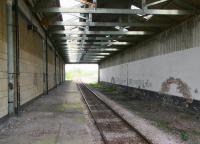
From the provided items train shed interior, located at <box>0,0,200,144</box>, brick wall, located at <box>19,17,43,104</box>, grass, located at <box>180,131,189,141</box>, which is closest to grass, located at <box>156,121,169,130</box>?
train shed interior, located at <box>0,0,200,144</box>

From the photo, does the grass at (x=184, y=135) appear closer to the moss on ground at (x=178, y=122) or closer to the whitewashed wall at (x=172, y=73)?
the moss on ground at (x=178, y=122)

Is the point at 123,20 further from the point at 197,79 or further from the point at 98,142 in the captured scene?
the point at 98,142

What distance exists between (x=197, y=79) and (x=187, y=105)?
5.76 ft

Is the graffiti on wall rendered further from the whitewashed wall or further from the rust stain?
the rust stain

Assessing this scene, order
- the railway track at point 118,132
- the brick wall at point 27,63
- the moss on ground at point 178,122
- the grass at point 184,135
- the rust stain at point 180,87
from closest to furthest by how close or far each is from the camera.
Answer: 1. the railway track at point 118,132
2. the grass at point 184,135
3. the moss on ground at point 178,122
4. the brick wall at point 27,63
5. the rust stain at point 180,87

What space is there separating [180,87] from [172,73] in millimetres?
1543

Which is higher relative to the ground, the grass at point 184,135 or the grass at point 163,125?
the grass at point 184,135

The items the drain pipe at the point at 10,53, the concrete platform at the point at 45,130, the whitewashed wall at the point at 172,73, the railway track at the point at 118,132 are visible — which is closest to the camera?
the concrete platform at the point at 45,130

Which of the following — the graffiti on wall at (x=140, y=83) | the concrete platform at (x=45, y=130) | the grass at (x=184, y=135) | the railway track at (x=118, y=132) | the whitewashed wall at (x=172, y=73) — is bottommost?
the railway track at (x=118, y=132)

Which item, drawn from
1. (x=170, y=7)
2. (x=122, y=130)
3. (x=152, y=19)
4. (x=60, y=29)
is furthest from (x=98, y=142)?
(x=60, y=29)

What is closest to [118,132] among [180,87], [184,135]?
[184,135]

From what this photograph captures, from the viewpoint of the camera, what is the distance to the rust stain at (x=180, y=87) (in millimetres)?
15453

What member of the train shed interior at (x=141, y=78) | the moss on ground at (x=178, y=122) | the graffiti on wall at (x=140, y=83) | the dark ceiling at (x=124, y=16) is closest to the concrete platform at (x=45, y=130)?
the train shed interior at (x=141, y=78)

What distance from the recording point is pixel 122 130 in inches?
441
